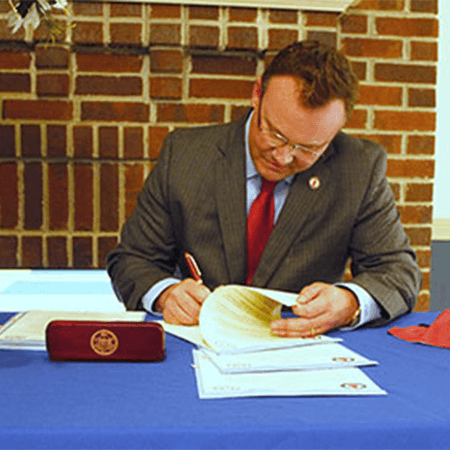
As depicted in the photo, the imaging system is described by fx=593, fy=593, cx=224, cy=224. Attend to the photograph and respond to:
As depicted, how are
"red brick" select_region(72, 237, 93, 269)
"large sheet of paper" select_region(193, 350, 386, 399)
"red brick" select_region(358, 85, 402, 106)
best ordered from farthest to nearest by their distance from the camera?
"red brick" select_region(358, 85, 402, 106) < "red brick" select_region(72, 237, 93, 269) < "large sheet of paper" select_region(193, 350, 386, 399)

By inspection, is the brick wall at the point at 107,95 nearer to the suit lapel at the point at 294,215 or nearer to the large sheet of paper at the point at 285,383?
the suit lapel at the point at 294,215

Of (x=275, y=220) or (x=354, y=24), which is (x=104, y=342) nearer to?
(x=275, y=220)

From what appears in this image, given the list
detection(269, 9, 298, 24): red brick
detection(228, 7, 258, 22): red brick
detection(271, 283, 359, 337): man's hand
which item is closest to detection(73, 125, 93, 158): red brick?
detection(228, 7, 258, 22): red brick

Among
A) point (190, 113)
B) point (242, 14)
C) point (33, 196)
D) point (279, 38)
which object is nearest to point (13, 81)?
point (33, 196)

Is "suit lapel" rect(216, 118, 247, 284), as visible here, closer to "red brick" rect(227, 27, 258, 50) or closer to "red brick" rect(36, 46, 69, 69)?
"red brick" rect(227, 27, 258, 50)

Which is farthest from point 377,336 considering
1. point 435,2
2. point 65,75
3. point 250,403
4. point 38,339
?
Result: point 435,2

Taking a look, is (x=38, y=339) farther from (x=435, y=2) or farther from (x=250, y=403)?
(x=435, y=2)

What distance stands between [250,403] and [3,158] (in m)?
1.70

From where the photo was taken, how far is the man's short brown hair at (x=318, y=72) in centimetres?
147

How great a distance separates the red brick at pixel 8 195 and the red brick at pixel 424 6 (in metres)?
1.65

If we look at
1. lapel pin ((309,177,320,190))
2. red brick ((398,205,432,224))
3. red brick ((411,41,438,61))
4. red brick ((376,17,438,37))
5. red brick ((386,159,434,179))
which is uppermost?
red brick ((376,17,438,37))

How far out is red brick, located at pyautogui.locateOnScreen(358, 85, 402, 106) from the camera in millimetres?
2346

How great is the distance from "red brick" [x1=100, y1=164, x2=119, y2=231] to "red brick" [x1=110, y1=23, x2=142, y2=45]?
46cm

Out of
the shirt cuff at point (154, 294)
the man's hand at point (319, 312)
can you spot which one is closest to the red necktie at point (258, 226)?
the shirt cuff at point (154, 294)
